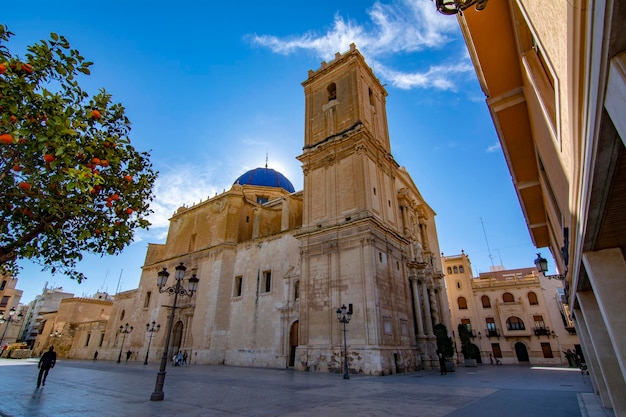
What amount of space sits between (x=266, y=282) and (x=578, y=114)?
70.9ft

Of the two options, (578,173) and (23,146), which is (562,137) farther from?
(23,146)

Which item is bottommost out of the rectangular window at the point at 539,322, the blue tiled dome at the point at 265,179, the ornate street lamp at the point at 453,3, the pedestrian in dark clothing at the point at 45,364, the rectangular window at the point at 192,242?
the pedestrian in dark clothing at the point at 45,364

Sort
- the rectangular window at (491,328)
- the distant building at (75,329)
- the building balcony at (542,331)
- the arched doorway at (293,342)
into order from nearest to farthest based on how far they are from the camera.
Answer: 1. the arched doorway at (293,342)
2. the building balcony at (542,331)
3. the rectangular window at (491,328)
4. the distant building at (75,329)

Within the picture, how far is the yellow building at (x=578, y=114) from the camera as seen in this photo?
1.62m

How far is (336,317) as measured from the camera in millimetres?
16766

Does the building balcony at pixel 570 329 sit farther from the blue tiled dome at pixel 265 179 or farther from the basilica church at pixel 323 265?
the blue tiled dome at pixel 265 179

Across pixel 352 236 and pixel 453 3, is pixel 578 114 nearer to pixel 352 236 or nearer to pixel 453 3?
pixel 453 3

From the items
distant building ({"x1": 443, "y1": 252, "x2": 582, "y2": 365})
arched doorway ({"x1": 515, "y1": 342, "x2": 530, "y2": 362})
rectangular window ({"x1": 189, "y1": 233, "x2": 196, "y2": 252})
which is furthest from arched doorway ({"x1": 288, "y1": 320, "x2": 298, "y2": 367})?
arched doorway ({"x1": 515, "y1": 342, "x2": 530, "y2": 362})

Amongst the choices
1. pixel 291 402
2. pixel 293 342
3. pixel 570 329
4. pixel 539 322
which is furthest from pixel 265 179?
pixel 570 329

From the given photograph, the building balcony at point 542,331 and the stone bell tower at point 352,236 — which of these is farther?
the building balcony at point 542,331

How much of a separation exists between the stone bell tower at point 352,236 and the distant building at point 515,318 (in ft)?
52.6

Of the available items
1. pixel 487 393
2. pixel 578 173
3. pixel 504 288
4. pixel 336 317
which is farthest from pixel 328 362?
pixel 504 288

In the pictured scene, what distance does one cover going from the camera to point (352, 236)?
17875 mm

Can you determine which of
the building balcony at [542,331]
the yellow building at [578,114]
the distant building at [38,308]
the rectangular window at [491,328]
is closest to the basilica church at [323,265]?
the rectangular window at [491,328]
